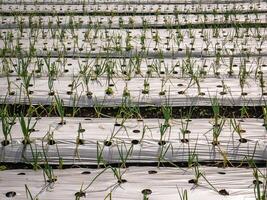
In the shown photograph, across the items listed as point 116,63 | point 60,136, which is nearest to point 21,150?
point 60,136

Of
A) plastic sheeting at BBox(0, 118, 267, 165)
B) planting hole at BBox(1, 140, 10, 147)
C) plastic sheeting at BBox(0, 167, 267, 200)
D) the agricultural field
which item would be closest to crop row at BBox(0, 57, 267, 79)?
the agricultural field

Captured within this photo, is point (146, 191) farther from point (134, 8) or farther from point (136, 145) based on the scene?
point (134, 8)

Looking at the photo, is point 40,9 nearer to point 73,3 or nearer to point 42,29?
point 73,3

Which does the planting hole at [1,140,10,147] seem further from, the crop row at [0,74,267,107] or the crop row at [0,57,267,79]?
the crop row at [0,57,267,79]

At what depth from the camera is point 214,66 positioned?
3.34 metres

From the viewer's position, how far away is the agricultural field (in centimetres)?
188

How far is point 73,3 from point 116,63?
2490mm

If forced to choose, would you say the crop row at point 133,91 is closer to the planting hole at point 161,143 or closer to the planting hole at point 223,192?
the planting hole at point 161,143

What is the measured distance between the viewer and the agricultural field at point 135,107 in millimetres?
1878

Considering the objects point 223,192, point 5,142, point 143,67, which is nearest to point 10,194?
point 5,142

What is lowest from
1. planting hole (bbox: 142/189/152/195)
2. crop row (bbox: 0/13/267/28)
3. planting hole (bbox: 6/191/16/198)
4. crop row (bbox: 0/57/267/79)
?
planting hole (bbox: 6/191/16/198)

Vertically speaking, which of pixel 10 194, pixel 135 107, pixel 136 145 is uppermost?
pixel 135 107

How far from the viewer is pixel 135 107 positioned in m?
2.51

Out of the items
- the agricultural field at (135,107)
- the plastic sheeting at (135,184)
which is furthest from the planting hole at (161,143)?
the plastic sheeting at (135,184)
